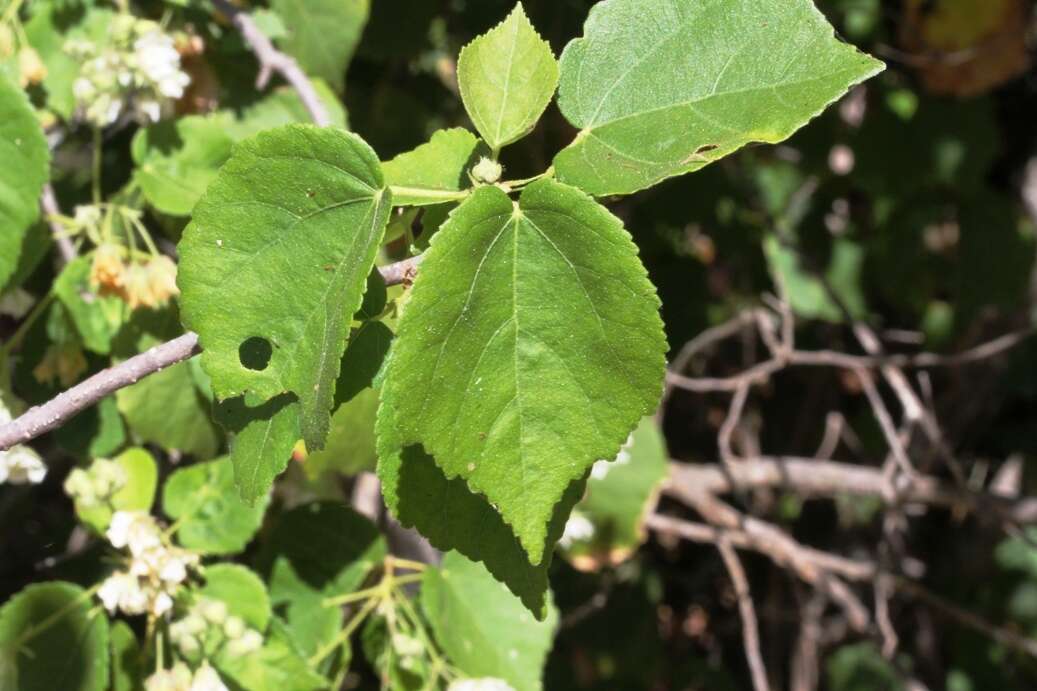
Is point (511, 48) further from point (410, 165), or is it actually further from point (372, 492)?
point (372, 492)

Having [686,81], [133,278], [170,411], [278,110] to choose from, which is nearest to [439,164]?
[686,81]

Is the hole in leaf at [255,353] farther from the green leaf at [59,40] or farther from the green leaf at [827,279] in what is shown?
the green leaf at [827,279]

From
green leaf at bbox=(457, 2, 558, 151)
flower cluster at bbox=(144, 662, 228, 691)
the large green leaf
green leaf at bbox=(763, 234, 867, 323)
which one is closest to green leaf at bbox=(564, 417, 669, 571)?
green leaf at bbox=(763, 234, 867, 323)

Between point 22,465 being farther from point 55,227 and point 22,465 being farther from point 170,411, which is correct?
point 55,227

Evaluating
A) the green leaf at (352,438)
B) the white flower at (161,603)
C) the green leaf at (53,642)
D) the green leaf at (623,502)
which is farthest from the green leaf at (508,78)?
the green leaf at (623,502)

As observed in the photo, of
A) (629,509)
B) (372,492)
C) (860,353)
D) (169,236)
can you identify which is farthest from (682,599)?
(169,236)

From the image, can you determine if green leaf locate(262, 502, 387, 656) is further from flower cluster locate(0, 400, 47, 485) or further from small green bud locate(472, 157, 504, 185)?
small green bud locate(472, 157, 504, 185)
